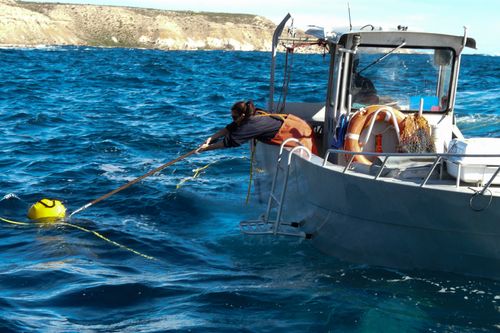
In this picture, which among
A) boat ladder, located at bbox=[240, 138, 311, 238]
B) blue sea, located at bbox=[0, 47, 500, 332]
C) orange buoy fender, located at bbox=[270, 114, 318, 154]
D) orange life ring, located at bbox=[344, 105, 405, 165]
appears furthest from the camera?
orange buoy fender, located at bbox=[270, 114, 318, 154]

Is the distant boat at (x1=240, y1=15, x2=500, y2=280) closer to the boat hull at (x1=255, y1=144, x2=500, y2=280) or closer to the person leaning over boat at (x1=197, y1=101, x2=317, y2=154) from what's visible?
the boat hull at (x1=255, y1=144, x2=500, y2=280)

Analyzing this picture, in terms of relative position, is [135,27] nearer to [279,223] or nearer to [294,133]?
[294,133]

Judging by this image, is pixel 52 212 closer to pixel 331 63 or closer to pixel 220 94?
pixel 331 63

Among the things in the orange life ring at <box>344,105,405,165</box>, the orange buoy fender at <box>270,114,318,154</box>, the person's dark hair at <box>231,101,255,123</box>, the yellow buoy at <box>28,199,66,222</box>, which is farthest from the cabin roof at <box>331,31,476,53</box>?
the yellow buoy at <box>28,199,66,222</box>

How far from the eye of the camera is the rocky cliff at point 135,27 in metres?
127

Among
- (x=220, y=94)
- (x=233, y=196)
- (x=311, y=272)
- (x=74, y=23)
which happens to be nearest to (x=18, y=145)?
(x=233, y=196)

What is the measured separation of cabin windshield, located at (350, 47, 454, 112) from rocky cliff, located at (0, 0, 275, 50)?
117 m

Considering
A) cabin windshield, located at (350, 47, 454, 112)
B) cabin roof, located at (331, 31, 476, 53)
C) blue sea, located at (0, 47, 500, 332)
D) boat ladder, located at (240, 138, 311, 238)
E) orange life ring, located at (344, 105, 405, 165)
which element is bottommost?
blue sea, located at (0, 47, 500, 332)

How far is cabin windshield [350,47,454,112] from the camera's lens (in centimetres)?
932

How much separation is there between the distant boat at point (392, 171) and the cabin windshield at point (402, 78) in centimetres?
1

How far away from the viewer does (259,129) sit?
9312mm

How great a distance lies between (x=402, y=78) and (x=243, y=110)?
2.15 meters

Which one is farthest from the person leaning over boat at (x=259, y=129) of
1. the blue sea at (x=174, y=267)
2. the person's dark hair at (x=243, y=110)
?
the blue sea at (x=174, y=267)

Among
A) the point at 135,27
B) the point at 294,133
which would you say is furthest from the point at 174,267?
the point at 135,27
